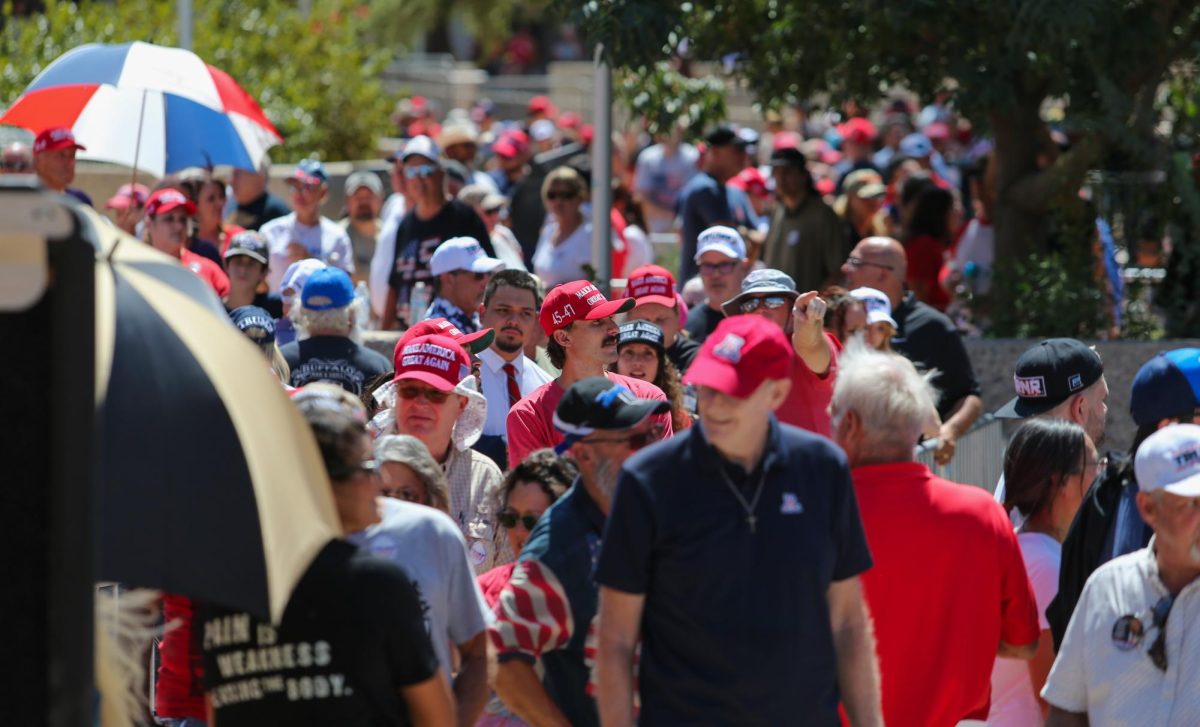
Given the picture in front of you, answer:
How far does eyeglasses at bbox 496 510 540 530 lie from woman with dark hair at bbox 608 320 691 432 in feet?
7.55

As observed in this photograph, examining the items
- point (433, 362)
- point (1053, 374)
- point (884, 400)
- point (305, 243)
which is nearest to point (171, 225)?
point (305, 243)

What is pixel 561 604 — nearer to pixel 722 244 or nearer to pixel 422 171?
pixel 722 244

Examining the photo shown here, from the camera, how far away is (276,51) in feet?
67.5

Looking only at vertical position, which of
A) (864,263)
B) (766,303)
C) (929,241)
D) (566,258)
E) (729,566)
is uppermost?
(729,566)

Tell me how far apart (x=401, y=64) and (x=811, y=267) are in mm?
27661

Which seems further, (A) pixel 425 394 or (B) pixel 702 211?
(B) pixel 702 211

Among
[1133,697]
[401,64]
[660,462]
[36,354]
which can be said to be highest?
[36,354]

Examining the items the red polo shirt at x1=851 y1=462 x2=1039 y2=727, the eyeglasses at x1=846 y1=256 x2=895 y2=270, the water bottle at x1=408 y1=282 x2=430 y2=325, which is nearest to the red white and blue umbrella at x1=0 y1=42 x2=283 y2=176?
the water bottle at x1=408 y1=282 x2=430 y2=325

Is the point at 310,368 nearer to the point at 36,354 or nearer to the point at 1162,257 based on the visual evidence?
the point at 36,354

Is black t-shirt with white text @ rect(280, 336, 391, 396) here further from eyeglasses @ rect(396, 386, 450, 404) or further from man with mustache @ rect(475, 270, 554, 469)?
eyeglasses @ rect(396, 386, 450, 404)

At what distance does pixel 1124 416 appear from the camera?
1091cm

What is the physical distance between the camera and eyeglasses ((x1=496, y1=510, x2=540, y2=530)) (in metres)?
5.12

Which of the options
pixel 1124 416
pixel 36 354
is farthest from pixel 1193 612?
pixel 1124 416

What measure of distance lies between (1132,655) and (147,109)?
7327mm
